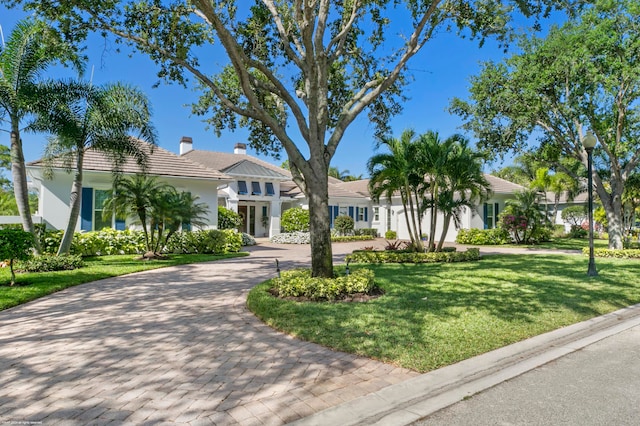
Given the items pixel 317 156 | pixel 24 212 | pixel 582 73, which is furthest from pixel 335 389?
pixel 582 73

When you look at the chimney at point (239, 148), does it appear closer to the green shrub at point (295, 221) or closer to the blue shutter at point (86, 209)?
the green shrub at point (295, 221)

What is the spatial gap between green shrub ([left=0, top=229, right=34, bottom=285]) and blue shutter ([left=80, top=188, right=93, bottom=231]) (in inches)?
315

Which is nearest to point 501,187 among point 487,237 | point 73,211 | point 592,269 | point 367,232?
point 487,237

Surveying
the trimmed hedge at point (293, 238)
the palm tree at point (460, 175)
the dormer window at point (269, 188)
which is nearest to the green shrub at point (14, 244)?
the palm tree at point (460, 175)

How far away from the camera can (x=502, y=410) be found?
367 centimetres

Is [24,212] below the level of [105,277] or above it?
above

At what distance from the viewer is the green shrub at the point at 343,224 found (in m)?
28.7

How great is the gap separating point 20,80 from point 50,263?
5.48 metres

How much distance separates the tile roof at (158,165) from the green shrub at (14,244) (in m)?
7.42

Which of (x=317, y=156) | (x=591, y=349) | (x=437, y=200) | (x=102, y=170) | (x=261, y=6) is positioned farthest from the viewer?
(x=102, y=170)

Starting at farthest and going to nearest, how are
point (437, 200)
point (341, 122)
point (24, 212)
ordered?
point (437, 200), point (24, 212), point (341, 122)

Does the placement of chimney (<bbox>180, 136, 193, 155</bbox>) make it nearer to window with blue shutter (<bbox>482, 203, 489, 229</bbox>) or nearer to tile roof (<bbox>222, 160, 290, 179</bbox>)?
tile roof (<bbox>222, 160, 290, 179</bbox>)

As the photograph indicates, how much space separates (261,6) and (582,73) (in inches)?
535

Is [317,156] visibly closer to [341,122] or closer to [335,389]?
[341,122]
